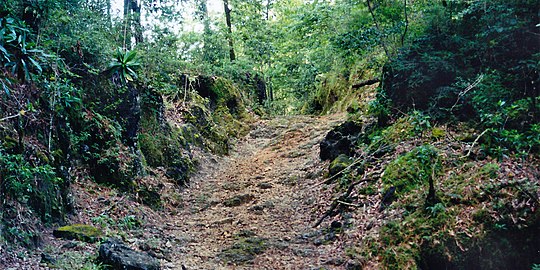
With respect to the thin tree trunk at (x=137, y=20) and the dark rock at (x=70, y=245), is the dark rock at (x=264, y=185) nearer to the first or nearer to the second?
the dark rock at (x=70, y=245)

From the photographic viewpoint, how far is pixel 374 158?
720 centimetres

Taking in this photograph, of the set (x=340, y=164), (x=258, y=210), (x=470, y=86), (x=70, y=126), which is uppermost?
(x=470, y=86)

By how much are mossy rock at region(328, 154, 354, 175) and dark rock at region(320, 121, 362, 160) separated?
23 cm

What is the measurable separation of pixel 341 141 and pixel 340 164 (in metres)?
1.00

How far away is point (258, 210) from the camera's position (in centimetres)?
784

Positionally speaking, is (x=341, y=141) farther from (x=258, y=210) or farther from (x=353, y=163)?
(x=258, y=210)

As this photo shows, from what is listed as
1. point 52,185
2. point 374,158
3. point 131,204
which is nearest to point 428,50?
point 374,158

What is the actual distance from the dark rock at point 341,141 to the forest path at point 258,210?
0.37m

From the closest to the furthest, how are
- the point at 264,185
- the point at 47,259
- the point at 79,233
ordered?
the point at 47,259 < the point at 79,233 < the point at 264,185

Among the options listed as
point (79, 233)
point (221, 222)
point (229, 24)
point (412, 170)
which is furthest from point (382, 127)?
point (229, 24)

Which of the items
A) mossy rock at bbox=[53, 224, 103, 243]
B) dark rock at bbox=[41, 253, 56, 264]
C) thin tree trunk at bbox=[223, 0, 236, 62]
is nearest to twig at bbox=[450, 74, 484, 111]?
mossy rock at bbox=[53, 224, 103, 243]

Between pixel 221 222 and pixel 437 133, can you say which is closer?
pixel 437 133

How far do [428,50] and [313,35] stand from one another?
18.6 ft

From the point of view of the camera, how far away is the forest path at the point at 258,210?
5801 millimetres
